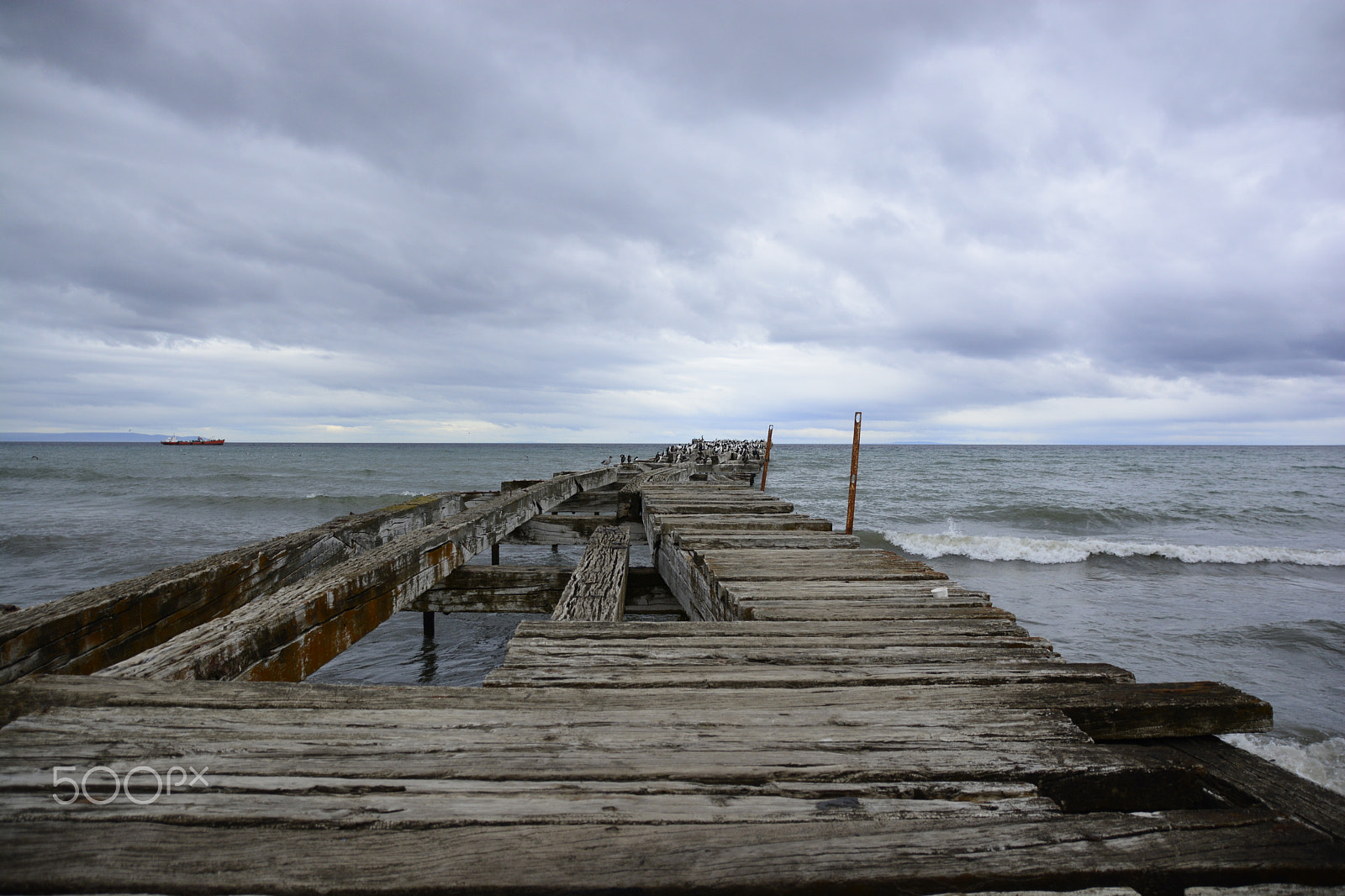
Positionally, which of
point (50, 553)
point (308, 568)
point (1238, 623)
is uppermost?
point (308, 568)

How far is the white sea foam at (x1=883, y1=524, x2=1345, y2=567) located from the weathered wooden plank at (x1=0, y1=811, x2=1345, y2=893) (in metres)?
14.2

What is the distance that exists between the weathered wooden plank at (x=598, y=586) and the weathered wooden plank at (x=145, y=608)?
1.91 meters

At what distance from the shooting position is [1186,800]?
1778mm

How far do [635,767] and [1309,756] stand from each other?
6756 mm

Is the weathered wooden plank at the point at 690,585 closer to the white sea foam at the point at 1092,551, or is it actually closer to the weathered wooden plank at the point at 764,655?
the weathered wooden plank at the point at 764,655

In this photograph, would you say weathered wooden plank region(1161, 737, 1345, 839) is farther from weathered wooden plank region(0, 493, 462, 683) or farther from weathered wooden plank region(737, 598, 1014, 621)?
weathered wooden plank region(0, 493, 462, 683)

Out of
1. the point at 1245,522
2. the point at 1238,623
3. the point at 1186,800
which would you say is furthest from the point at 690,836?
the point at 1245,522

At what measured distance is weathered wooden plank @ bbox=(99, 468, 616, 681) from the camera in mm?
2204

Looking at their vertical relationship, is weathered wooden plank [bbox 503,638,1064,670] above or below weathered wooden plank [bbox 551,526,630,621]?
above

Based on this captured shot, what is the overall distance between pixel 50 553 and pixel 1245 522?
3434cm

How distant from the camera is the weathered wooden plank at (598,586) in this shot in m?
3.41

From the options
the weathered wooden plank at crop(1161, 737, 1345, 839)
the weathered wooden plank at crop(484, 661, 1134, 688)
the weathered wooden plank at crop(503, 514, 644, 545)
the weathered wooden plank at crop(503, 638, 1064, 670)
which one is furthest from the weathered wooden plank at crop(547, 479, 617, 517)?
the weathered wooden plank at crop(1161, 737, 1345, 839)

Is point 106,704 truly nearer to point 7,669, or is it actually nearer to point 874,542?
point 7,669

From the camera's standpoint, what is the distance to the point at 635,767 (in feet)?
5.07
